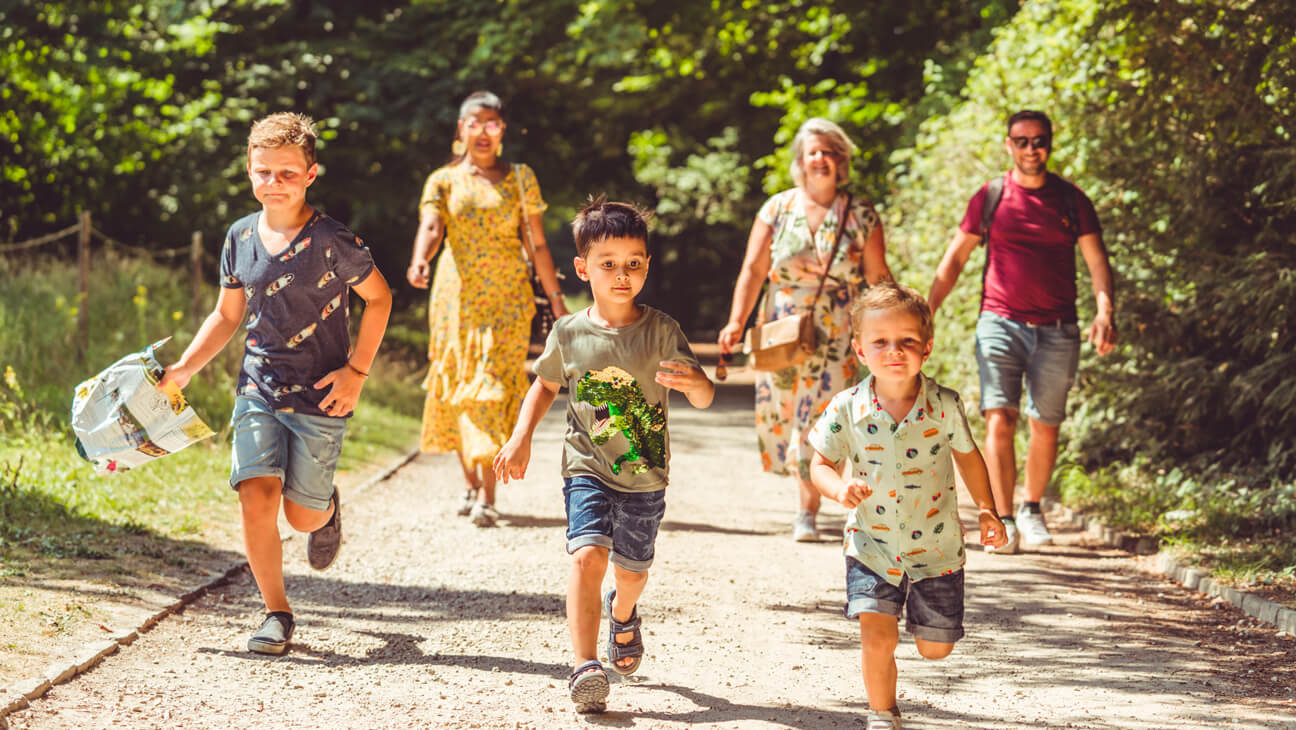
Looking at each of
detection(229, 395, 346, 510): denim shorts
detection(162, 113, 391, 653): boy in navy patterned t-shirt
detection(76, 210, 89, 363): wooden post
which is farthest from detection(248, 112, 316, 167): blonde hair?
detection(76, 210, 89, 363): wooden post

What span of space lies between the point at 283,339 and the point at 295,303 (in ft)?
0.46

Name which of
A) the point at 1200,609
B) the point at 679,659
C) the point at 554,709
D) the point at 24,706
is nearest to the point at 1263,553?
the point at 1200,609

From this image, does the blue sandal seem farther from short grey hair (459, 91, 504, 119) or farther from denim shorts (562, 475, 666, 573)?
short grey hair (459, 91, 504, 119)

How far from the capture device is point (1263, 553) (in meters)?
6.95

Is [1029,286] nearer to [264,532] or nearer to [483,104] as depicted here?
[483,104]

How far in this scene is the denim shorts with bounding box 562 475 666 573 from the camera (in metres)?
4.55

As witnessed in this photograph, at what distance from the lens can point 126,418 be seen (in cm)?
501

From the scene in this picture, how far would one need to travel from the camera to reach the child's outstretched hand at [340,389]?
5.11m

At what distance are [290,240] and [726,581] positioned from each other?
270 cm

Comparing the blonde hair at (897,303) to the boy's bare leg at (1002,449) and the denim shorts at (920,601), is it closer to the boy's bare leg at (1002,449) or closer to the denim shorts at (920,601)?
the denim shorts at (920,601)

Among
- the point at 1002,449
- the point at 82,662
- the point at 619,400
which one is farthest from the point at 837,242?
the point at 82,662

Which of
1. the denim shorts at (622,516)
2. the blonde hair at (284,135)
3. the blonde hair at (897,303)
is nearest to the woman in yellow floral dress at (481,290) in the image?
the blonde hair at (284,135)

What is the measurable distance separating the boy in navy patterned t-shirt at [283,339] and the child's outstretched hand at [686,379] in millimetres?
1259

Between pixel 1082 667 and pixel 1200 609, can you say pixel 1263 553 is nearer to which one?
pixel 1200 609
